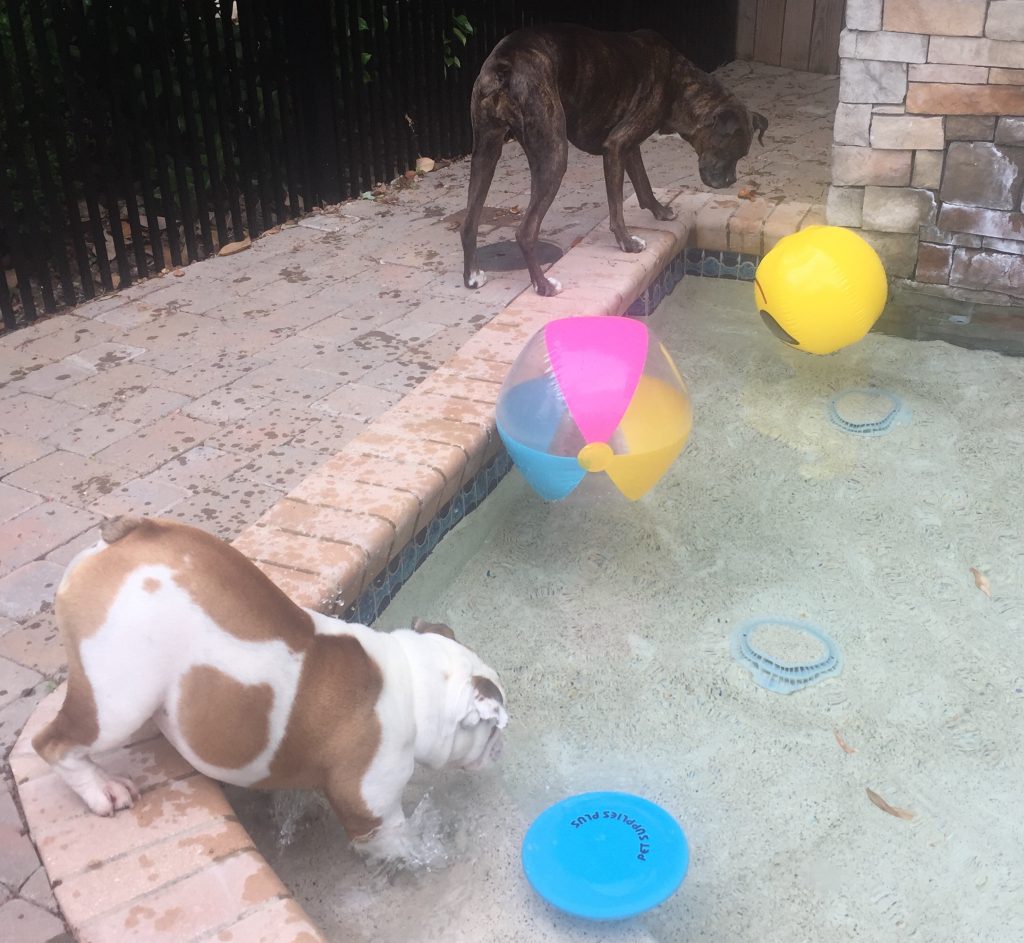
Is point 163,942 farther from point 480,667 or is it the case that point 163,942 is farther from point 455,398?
point 455,398

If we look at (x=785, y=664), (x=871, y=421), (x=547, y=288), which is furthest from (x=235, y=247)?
(x=785, y=664)

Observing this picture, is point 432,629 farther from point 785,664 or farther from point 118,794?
point 785,664

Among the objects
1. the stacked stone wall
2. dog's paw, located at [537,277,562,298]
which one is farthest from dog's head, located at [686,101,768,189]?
dog's paw, located at [537,277,562,298]

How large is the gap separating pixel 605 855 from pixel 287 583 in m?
1.00

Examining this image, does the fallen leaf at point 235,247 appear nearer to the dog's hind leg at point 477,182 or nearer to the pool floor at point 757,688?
the dog's hind leg at point 477,182

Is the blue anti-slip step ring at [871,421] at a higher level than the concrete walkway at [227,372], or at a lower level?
lower

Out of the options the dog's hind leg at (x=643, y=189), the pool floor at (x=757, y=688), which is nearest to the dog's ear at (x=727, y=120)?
the dog's hind leg at (x=643, y=189)

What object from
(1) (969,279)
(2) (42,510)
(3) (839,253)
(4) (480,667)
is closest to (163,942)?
(4) (480,667)

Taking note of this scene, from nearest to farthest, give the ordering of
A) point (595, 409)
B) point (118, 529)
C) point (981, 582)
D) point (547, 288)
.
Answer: point (118, 529)
point (595, 409)
point (981, 582)
point (547, 288)

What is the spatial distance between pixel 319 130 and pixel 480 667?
4382 mm

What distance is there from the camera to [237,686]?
2.02 metres

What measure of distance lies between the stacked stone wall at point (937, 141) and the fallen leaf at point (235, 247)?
291 centimetres

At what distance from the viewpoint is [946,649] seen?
3.09 metres

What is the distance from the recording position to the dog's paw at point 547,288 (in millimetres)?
4473
